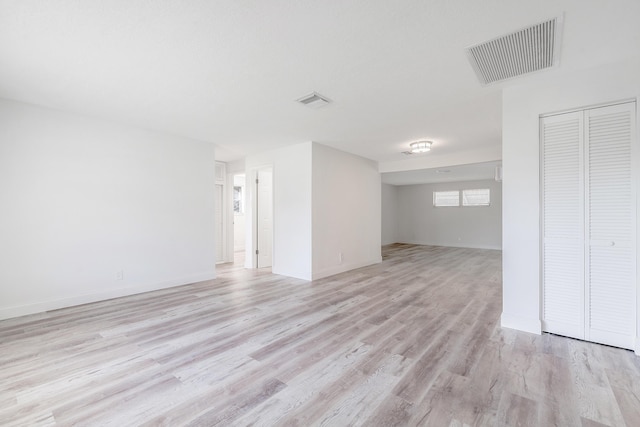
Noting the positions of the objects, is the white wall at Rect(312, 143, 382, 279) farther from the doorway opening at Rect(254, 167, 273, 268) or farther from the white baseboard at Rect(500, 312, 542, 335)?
the white baseboard at Rect(500, 312, 542, 335)

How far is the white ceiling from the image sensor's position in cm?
170

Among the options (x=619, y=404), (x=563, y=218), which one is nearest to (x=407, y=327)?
(x=619, y=404)

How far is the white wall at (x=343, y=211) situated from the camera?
494 centimetres

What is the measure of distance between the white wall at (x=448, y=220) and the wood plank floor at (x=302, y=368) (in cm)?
653

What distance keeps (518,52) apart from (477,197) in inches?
325

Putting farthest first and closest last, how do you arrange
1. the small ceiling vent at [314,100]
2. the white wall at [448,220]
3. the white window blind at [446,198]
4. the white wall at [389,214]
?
1. the white wall at [389,214]
2. the white window blind at [446,198]
3. the white wall at [448,220]
4. the small ceiling vent at [314,100]

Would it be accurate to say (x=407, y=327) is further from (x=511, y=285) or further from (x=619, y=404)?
(x=619, y=404)

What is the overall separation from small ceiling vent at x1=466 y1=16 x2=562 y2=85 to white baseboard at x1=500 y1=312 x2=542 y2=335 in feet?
7.59

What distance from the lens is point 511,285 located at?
107 inches

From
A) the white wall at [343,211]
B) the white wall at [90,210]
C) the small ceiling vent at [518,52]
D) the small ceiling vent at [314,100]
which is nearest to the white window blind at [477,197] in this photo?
the white wall at [343,211]

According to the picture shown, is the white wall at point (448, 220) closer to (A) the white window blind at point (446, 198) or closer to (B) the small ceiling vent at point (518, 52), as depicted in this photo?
(A) the white window blind at point (446, 198)

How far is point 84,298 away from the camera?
11.6ft

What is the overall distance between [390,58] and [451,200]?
879cm

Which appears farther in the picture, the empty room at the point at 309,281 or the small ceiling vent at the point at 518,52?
the small ceiling vent at the point at 518,52
